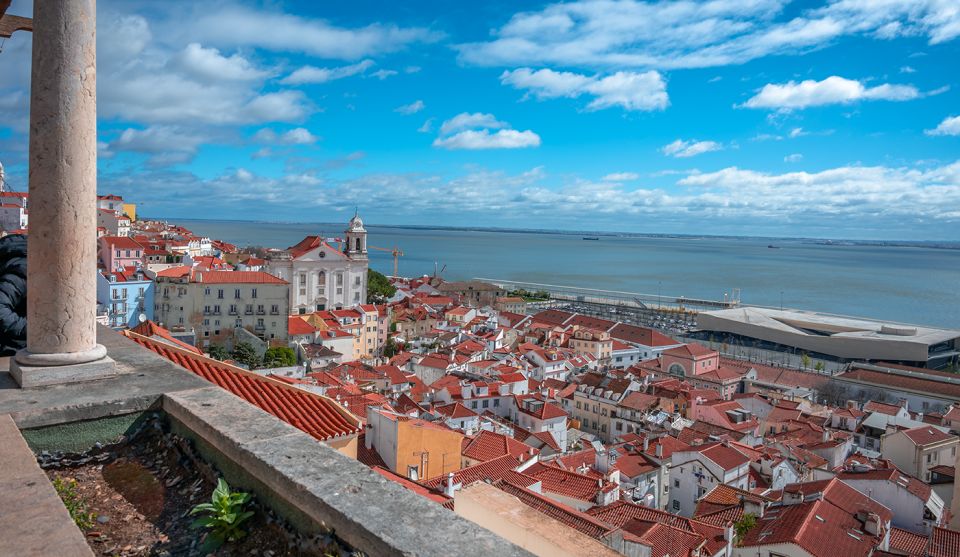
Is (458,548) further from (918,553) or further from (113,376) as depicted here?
(918,553)

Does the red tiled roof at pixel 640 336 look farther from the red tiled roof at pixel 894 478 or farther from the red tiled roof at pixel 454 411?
the red tiled roof at pixel 894 478

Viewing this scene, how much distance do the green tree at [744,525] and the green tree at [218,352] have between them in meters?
22.6

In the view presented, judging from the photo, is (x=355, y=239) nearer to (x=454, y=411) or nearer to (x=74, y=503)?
(x=454, y=411)

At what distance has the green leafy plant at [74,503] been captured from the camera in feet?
8.22

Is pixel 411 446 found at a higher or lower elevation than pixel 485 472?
higher

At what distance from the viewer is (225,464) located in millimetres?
2773

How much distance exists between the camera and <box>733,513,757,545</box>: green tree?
12.1 m

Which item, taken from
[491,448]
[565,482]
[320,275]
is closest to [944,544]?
[565,482]

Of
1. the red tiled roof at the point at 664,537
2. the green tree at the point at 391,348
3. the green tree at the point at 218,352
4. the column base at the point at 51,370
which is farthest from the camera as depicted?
the green tree at the point at 391,348

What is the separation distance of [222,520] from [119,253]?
41.4 meters

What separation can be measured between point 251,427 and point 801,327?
59080mm

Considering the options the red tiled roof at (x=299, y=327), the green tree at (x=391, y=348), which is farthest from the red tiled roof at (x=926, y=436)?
the green tree at (x=391, y=348)

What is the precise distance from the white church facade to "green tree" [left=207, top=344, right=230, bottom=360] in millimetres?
12584

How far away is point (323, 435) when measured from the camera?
4602 mm
